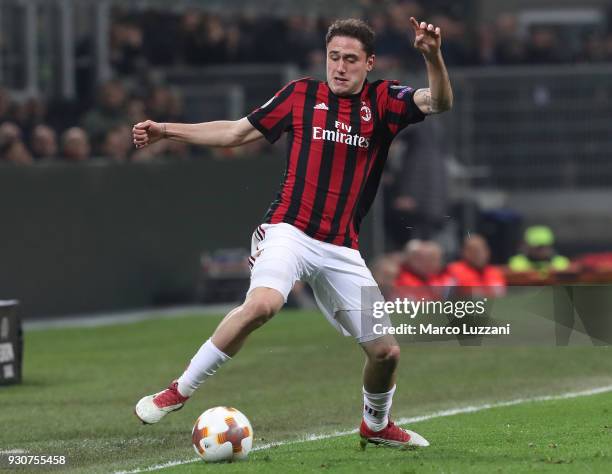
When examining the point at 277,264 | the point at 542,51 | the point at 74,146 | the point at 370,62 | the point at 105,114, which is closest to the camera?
the point at 277,264

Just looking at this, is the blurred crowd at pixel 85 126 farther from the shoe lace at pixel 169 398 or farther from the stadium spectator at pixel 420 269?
the shoe lace at pixel 169 398

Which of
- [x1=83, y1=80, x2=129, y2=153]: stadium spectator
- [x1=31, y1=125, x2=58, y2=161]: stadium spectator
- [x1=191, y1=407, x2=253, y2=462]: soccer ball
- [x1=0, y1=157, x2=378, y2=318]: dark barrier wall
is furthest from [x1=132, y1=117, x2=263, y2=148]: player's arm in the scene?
[x1=83, y1=80, x2=129, y2=153]: stadium spectator

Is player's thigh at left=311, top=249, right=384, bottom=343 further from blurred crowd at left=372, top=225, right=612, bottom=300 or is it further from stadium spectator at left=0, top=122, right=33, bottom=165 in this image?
stadium spectator at left=0, top=122, right=33, bottom=165

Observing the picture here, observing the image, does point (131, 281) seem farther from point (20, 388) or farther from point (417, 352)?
point (20, 388)

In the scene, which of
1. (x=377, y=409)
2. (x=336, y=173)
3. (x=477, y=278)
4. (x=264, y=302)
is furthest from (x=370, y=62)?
(x=477, y=278)

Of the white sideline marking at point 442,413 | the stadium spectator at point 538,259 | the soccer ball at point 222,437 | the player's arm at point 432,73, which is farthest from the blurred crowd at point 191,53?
the soccer ball at point 222,437

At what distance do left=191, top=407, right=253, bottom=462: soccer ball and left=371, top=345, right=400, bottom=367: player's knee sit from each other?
798mm

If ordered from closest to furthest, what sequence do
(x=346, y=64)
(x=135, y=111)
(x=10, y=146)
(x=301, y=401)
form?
(x=346, y=64)
(x=301, y=401)
(x=10, y=146)
(x=135, y=111)

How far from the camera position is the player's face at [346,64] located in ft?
28.0

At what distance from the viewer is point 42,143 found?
19594mm

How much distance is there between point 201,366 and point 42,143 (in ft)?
38.8

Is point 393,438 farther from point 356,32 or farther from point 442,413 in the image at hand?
point 356,32

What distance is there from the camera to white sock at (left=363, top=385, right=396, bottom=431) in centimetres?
867

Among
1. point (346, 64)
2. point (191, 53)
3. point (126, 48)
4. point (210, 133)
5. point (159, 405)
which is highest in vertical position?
point (346, 64)
